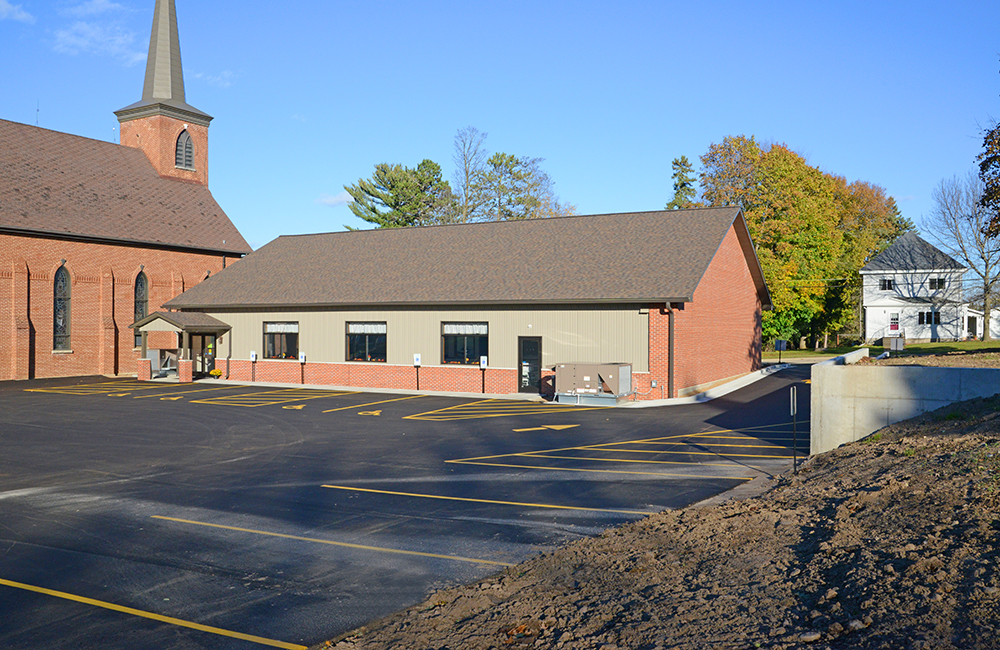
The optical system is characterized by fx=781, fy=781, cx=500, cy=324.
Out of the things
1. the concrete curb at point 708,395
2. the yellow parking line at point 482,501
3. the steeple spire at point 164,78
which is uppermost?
the steeple spire at point 164,78

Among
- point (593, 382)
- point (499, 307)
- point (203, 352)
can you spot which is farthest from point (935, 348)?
point (203, 352)

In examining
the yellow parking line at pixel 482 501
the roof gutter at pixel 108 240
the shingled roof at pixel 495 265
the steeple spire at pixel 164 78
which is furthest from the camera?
the steeple spire at pixel 164 78

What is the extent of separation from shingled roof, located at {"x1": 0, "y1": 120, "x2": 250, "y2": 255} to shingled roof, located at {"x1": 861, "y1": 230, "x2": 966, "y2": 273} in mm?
50810

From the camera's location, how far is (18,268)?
3788 cm

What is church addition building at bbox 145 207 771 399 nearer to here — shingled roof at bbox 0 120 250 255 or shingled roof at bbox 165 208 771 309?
shingled roof at bbox 165 208 771 309

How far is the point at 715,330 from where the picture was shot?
32.8m

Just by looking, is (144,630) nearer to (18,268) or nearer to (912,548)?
(912,548)

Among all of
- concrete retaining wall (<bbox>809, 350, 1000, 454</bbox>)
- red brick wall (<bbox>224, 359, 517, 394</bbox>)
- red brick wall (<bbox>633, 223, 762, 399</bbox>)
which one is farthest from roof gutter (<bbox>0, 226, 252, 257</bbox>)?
concrete retaining wall (<bbox>809, 350, 1000, 454</bbox>)

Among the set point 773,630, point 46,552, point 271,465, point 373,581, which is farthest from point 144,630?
point 271,465

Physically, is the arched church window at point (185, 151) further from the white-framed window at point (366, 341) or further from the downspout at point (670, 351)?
the downspout at point (670, 351)

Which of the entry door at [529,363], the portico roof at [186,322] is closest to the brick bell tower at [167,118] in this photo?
the portico roof at [186,322]

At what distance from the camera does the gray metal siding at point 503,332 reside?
28.3 metres

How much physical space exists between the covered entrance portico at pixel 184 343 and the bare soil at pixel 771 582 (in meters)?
31.2

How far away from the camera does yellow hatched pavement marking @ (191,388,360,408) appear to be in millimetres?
27734
